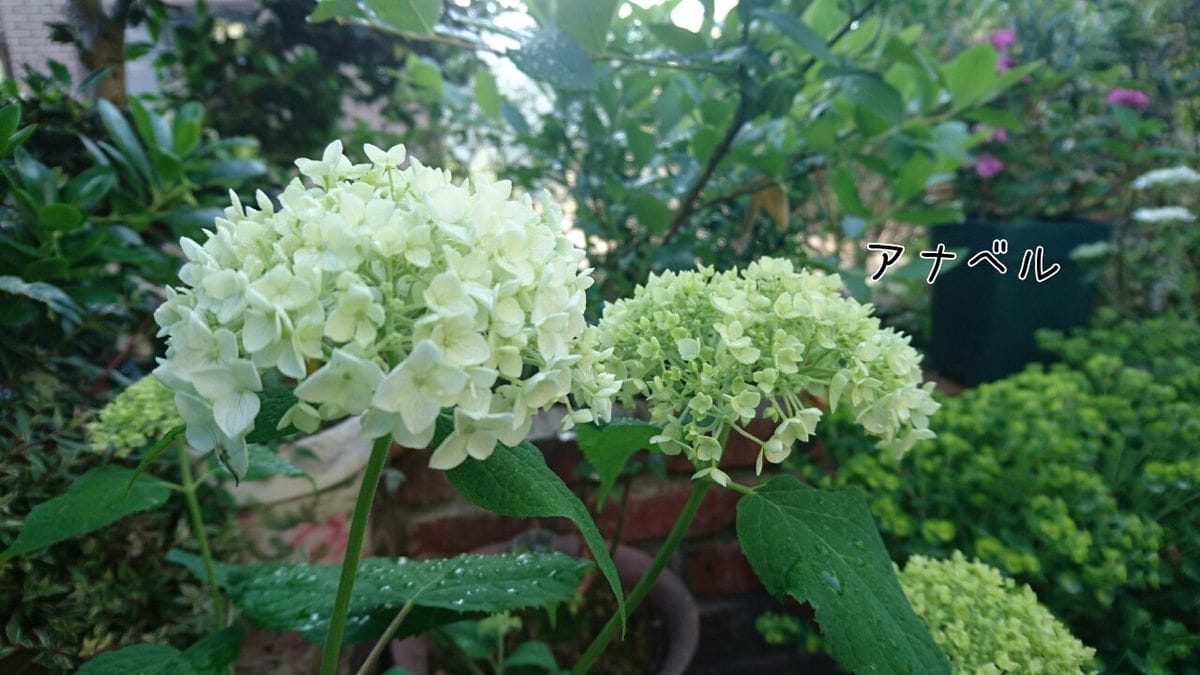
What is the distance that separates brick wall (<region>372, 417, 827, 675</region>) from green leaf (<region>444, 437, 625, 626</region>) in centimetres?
68

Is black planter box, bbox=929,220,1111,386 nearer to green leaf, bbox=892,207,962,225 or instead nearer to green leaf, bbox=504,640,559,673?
green leaf, bbox=892,207,962,225

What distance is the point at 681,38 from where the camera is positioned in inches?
33.6

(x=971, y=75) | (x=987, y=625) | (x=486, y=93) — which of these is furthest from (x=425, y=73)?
(x=987, y=625)

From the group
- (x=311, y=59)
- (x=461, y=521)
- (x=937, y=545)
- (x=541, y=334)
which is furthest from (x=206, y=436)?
(x=311, y=59)

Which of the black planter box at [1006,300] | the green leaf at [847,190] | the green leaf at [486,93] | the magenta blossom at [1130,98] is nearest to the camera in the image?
the green leaf at [847,190]

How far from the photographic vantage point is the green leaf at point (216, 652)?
21.4 inches

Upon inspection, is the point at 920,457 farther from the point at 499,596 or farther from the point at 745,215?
the point at 499,596

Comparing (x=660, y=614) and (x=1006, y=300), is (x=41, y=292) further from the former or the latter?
(x=1006, y=300)

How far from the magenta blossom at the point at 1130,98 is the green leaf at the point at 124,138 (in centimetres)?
206

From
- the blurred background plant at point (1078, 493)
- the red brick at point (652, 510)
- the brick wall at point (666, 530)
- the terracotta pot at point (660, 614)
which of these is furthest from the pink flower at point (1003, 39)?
the terracotta pot at point (660, 614)

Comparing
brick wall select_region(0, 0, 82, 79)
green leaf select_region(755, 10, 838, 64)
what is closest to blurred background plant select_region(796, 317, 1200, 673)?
green leaf select_region(755, 10, 838, 64)

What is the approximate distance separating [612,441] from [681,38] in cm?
52

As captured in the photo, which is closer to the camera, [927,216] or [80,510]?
[80,510]

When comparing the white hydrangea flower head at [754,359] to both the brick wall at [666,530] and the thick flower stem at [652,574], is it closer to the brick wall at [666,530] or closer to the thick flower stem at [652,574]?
the thick flower stem at [652,574]
